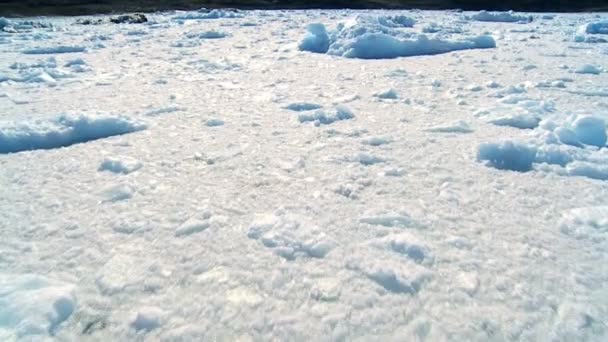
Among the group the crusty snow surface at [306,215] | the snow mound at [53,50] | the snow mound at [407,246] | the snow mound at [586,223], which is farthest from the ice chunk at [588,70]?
the snow mound at [53,50]

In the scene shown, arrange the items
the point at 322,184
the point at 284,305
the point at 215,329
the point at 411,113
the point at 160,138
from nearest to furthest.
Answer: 1. the point at 215,329
2. the point at 284,305
3. the point at 322,184
4. the point at 160,138
5. the point at 411,113

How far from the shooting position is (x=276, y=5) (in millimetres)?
28219

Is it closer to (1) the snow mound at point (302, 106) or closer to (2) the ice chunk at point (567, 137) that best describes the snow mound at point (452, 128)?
(2) the ice chunk at point (567, 137)

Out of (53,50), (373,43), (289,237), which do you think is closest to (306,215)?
(289,237)

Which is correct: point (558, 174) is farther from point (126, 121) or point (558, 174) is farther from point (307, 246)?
point (126, 121)

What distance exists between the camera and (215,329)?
1.29 metres

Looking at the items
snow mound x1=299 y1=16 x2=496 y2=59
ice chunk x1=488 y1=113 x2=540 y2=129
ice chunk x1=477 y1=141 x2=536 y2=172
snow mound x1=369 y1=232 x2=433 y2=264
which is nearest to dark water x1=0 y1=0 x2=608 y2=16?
snow mound x1=299 y1=16 x2=496 y2=59

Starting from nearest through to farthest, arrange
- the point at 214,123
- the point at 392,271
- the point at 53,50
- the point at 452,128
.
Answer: the point at 392,271
the point at 452,128
the point at 214,123
the point at 53,50

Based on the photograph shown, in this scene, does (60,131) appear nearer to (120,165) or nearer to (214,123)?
(120,165)

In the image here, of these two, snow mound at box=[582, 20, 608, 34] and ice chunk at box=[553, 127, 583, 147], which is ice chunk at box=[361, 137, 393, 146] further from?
snow mound at box=[582, 20, 608, 34]

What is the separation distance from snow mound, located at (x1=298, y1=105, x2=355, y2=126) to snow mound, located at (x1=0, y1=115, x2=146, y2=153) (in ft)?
3.90

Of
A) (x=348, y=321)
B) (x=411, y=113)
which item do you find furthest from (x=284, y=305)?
(x=411, y=113)

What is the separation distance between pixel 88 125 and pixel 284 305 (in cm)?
231

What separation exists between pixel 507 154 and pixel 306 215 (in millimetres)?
1307
